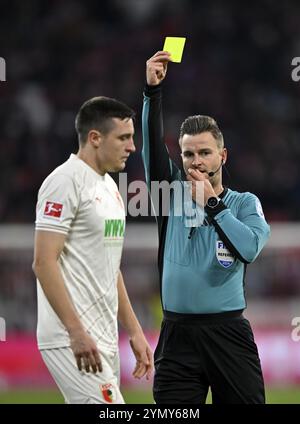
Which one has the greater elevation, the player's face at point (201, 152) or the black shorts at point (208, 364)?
the player's face at point (201, 152)

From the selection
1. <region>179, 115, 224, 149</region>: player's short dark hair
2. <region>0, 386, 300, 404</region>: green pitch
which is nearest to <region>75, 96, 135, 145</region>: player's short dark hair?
<region>179, 115, 224, 149</region>: player's short dark hair

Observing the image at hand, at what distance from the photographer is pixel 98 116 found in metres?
4.73

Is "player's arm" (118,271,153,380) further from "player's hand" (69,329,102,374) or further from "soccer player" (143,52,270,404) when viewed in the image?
"player's hand" (69,329,102,374)

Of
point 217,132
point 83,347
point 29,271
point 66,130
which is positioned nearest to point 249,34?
point 66,130

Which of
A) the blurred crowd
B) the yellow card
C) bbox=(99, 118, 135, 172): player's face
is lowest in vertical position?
bbox=(99, 118, 135, 172): player's face

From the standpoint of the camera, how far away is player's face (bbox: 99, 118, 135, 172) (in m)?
4.72

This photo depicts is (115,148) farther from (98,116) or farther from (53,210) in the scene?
(53,210)

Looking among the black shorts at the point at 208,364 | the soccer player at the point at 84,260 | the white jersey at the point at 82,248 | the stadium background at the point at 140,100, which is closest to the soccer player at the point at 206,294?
the black shorts at the point at 208,364

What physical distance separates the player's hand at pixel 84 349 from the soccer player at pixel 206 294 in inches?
29.0

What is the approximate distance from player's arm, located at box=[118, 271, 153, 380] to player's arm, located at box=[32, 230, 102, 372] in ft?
1.74

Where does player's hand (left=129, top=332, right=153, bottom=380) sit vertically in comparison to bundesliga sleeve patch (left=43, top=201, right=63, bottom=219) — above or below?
below

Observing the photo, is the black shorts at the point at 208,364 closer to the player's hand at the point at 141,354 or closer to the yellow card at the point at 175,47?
the player's hand at the point at 141,354

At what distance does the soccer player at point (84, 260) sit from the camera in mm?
4332

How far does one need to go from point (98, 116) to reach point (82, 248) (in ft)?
2.21
